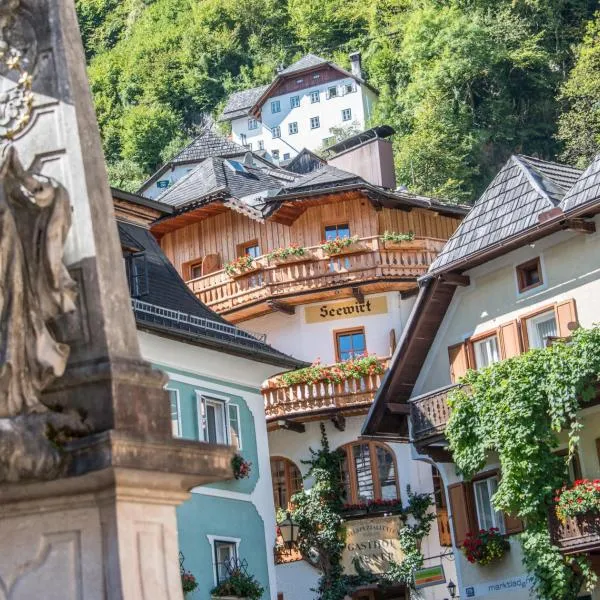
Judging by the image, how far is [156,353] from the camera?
2419cm

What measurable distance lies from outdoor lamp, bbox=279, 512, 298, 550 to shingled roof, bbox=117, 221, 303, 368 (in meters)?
10.6

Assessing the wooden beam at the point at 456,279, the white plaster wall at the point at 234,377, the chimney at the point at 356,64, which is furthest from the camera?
the chimney at the point at 356,64

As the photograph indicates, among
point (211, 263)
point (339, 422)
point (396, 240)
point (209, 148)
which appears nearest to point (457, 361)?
point (339, 422)

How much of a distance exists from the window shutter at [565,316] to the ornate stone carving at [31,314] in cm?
1936

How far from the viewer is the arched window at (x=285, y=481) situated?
3891cm

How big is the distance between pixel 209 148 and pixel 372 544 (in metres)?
34.2

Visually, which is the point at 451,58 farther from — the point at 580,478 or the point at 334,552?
the point at 580,478

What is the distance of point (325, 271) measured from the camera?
3975 cm

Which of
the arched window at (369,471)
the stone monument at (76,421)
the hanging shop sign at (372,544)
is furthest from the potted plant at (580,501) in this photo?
the stone monument at (76,421)

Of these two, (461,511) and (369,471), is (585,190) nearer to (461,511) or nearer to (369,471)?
(461,511)

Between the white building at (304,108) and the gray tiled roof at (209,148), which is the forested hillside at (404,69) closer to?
the white building at (304,108)

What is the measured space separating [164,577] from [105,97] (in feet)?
351

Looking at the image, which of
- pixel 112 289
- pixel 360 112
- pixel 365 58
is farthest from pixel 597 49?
pixel 112 289

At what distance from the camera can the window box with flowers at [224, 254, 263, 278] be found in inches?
1578
